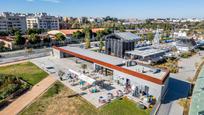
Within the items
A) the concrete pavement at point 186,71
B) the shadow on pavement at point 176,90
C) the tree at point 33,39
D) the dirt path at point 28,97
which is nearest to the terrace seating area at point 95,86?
the dirt path at point 28,97

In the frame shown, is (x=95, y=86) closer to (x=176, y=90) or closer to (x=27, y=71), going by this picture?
(x=176, y=90)

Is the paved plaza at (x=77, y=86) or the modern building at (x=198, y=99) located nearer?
the modern building at (x=198, y=99)

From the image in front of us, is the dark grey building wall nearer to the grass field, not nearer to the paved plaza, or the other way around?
the paved plaza

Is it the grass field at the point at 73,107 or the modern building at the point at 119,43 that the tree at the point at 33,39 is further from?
the grass field at the point at 73,107

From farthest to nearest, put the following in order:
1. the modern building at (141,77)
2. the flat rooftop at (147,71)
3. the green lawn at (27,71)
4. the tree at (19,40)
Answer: the tree at (19,40)
the green lawn at (27,71)
the flat rooftop at (147,71)
the modern building at (141,77)

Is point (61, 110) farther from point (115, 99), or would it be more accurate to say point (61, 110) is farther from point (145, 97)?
point (145, 97)

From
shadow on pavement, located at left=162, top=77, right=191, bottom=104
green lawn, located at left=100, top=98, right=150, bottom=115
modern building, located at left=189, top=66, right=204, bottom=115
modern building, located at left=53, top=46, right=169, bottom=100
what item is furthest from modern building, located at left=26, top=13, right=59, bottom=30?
modern building, located at left=189, top=66, right=204, bottom=115

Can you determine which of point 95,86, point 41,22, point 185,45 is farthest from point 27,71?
point 41,22
